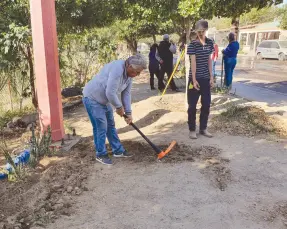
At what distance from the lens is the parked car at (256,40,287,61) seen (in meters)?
22.3

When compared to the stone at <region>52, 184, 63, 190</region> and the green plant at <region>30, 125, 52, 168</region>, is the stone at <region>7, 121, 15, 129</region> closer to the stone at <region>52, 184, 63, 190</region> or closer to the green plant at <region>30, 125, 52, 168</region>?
the green plant at <region>30, 125, 52, 168</region>

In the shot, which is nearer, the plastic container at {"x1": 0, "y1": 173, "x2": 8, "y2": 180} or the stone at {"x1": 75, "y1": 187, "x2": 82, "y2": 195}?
the stone at {"x1": 75, "y1": 187, "x2": 82, "y2": 195}

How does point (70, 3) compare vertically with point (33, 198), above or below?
above

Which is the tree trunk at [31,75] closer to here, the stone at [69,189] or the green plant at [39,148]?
the green plant at [39,148]

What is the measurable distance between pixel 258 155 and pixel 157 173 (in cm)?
155

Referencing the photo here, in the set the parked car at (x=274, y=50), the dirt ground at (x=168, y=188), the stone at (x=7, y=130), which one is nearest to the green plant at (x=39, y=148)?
the dirt ground at (x=168, y=188)

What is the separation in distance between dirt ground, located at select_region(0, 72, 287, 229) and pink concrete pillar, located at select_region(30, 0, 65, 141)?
71 cm

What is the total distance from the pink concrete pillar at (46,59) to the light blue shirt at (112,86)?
0.91 m

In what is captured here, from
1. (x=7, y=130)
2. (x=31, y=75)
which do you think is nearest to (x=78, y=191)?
(x=7, y=130)

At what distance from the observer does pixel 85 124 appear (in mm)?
6324

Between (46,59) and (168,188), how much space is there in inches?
99.3

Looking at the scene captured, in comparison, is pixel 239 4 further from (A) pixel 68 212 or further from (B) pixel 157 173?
(A) pixel 68 212

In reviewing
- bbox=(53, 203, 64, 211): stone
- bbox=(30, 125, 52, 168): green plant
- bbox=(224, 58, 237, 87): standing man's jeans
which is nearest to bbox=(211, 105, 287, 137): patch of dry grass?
bbox=(224, 58, 237, 87): standing man's jeans

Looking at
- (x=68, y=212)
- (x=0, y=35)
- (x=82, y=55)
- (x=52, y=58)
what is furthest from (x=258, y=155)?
(x=82, y=55)
